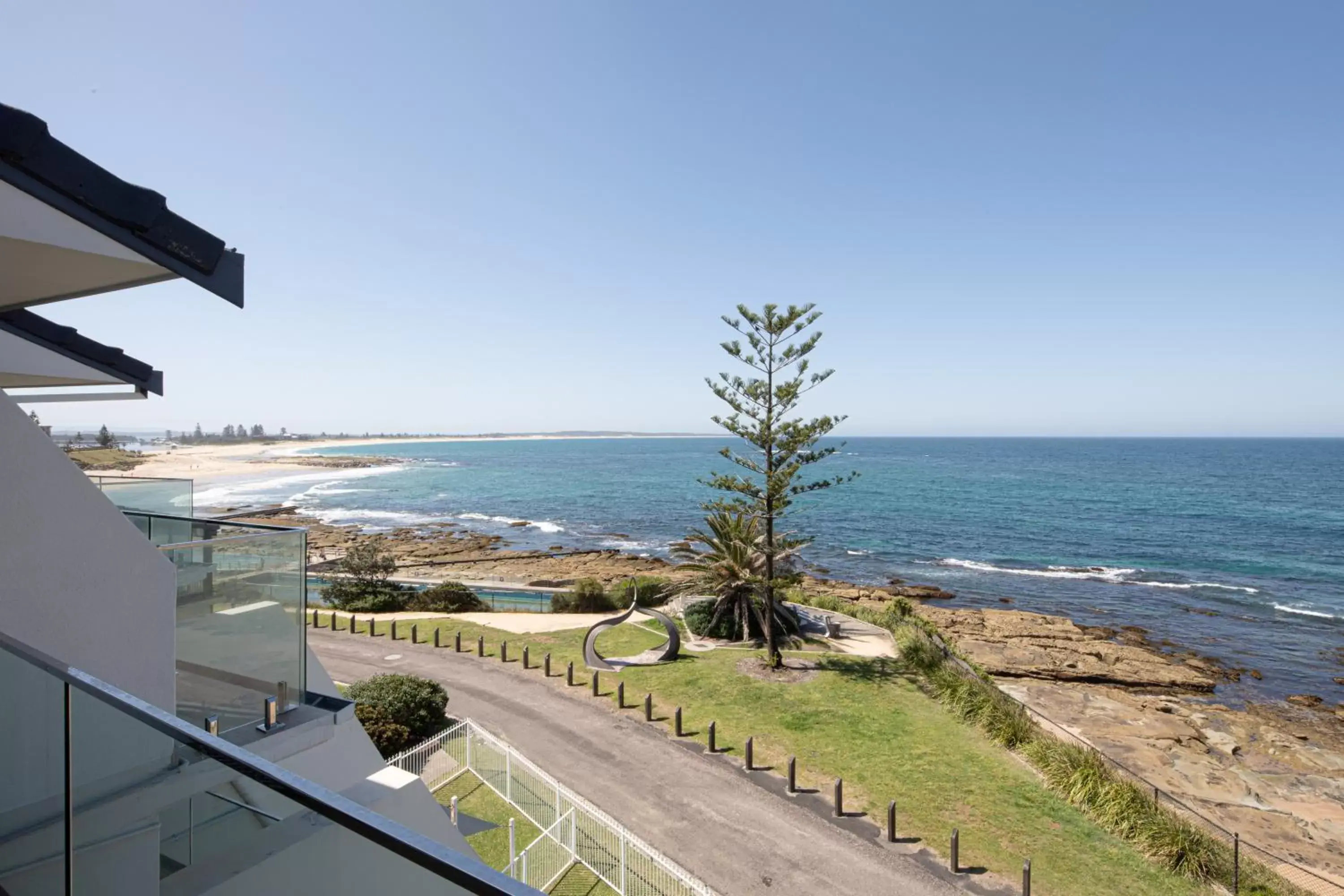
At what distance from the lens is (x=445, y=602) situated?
27.0 meters

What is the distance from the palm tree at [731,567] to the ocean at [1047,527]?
2079 mm

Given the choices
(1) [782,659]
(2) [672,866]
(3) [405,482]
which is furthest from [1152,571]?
(3) [405,482]

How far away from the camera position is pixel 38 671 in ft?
7.79

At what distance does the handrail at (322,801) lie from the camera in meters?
1.09

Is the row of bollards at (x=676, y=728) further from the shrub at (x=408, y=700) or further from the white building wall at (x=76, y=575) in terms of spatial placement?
the shrub at (x=408, y=700)

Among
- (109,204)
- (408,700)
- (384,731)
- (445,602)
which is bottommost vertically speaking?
(445,602)

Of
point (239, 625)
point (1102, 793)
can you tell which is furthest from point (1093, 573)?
point (239, 625)

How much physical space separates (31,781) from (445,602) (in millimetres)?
25226

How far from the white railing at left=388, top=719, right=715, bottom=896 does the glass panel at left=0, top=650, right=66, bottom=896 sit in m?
7.85

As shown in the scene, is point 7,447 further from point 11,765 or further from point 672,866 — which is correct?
point 672,866

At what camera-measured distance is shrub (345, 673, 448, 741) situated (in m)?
13.9

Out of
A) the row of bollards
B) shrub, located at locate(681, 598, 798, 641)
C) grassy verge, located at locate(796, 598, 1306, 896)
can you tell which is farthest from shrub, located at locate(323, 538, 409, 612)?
grassy verge, located at locate(796, 598, 1306, 896)

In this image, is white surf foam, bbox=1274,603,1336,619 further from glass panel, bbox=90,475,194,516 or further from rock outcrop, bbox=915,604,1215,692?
glass panel, bbox=90,475,194,516

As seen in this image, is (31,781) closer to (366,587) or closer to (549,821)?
(549,821)
